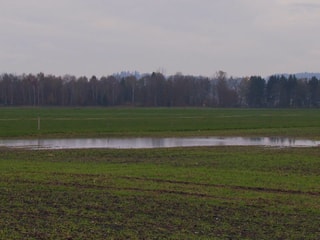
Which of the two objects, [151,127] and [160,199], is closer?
[160,199]

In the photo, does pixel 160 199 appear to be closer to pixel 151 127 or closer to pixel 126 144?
pixel 126 144

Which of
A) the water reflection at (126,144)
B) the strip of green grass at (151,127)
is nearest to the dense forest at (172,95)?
the strip of green grass at (151,127)

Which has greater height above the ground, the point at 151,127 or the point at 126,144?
the point at 151,127

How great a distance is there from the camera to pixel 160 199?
14195 mm

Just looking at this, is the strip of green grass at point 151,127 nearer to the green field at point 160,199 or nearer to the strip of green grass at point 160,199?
the green field at point 160,199

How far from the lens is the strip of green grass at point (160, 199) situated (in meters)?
10.9

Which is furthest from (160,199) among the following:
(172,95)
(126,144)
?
(172,95)

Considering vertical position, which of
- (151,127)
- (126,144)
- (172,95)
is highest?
(172,95)

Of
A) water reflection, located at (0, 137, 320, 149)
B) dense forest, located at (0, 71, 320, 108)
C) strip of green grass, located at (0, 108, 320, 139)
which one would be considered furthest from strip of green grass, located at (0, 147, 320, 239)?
dense forest, located at (0, 71, 320, 108)

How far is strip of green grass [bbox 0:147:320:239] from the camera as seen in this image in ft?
35.6

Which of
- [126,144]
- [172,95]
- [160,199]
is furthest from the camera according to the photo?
[172,95]

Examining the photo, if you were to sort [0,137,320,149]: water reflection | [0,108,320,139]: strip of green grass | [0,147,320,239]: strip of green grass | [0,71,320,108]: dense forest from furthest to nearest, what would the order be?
1. [0,71,320,108]: dense forest
2. [0,108,320,139]: strip of green grass
3. [0,137,320,149]: water reflection
4. [0,147,320,239]: strip of green grass

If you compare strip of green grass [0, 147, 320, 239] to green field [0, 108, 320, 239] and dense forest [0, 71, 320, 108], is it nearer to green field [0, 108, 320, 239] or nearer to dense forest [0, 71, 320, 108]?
green field [0, 108, 320, 239]

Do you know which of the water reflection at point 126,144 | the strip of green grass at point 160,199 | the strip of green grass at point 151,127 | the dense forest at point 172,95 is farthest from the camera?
the dense forest at point 172,95
